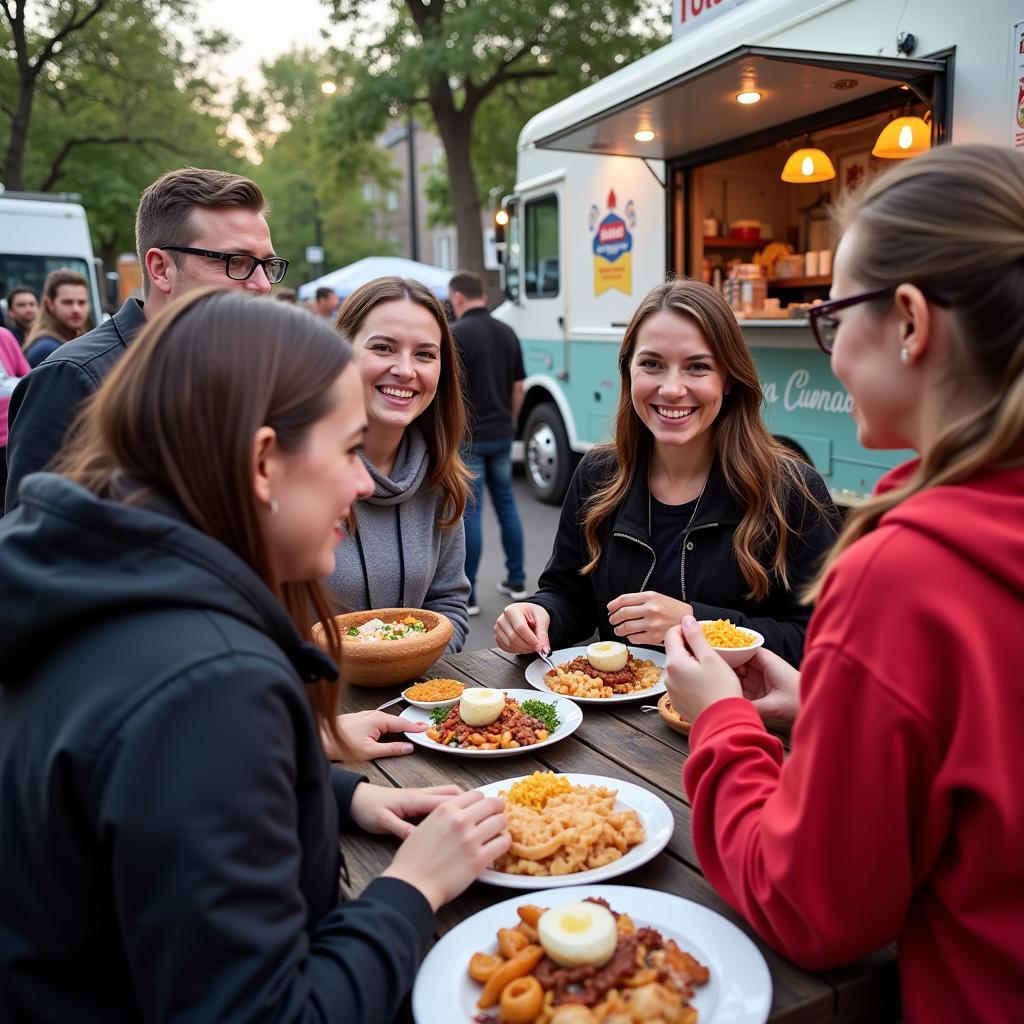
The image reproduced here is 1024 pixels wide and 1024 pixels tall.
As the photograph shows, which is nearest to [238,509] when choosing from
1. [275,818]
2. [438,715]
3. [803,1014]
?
[275,818]

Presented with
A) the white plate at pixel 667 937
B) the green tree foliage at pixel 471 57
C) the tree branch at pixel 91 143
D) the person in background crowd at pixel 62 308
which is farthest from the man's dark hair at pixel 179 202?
the tree branch at pixel 91 143

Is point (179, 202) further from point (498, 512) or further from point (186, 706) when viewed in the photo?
point (498, 512)

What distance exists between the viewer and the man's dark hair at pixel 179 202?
2.88 meters

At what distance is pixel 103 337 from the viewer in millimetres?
2658

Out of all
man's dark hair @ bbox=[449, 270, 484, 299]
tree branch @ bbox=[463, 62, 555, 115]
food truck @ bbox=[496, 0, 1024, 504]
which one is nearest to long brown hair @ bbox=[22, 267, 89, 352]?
man's dark hair @ bbox=[449, 270, 484, 299]

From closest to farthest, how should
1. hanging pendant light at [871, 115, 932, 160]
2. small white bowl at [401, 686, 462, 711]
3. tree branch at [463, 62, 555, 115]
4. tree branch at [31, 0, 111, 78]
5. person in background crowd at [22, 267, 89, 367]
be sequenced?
small white bowl at [401, 686, 462, 711], hanging pendant light at [871, 115, 932, 160], person in background crowd at [22, 267, 89, 367], tree branch at [463, 62, 555, 115], tree branch at [31, 0, 111, 78]

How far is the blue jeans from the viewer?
647 cm

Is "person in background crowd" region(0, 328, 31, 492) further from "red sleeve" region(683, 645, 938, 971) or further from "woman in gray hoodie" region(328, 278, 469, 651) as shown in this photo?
"red sleeve" region(683, 645, 938, 971)

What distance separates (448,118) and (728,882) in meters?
16.4

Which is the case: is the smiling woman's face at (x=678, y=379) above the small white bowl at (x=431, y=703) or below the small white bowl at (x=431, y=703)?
above

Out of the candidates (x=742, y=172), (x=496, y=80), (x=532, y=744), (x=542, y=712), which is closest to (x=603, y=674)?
(x=542, y=712)

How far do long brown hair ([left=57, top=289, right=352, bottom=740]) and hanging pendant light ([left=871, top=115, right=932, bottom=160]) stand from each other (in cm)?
521

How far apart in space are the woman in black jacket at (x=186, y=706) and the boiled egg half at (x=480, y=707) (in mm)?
717

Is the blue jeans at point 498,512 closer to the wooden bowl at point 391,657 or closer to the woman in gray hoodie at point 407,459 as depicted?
the woman in gray hoodie at point 407,459
